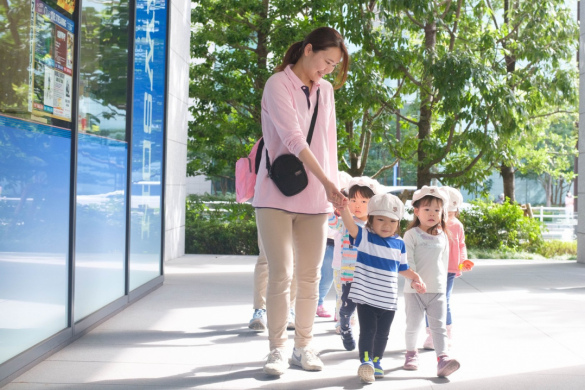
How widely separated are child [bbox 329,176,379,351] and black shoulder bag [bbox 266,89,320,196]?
922 mm

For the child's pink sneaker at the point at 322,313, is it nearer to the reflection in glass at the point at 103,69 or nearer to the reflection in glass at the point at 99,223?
the reflection in glass at the point at 99,223

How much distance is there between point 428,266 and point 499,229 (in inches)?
388

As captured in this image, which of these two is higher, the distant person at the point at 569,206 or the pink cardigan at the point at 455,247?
A: the distant person at the point at 569,206

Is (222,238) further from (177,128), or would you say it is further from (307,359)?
(307,359)

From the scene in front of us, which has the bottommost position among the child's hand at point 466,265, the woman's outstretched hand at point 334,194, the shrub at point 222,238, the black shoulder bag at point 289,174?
the shrub at point 222,238

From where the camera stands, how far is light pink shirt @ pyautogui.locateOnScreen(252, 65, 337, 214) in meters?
4.05

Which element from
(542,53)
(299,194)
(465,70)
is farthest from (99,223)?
(542,53)

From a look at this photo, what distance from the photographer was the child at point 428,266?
4.43m

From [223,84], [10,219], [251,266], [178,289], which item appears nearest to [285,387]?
[10,219]

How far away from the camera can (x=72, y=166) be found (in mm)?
4844

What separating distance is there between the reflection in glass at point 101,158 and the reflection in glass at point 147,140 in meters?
0.37

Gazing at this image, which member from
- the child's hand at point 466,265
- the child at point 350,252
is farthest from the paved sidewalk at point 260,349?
the child's hand at point 466,265

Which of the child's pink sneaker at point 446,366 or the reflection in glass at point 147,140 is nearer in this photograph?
the child's pink sneaker at point 446,366

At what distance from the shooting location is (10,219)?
3928mm
